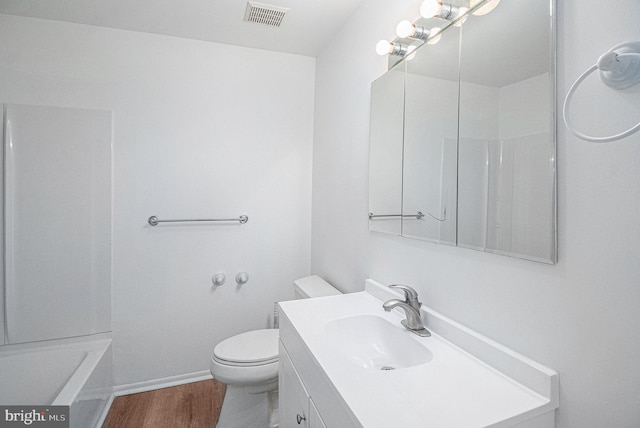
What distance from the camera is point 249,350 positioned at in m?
1.75

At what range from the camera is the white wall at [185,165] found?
76.4 inches

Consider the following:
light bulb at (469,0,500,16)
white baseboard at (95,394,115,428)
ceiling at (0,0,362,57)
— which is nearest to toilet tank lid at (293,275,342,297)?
white baseboard at (95,394,115,428)

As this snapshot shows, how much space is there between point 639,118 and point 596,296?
1.24ft

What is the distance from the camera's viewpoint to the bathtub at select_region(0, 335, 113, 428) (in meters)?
1.66

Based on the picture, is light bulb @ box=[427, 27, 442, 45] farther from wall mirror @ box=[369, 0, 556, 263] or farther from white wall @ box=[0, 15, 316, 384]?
white wall @ box=[0, 15, 316, 384]

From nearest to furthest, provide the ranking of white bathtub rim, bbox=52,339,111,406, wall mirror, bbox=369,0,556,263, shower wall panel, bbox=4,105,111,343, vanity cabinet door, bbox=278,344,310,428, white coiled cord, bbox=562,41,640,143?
white coiled cord, bbox=562,41,640,143, wall mirror, bbox=369,0,556,263, vanity cabinet door, bbox=278,344,310,428, white bathtub rim, bbox=52,339,111,406, shower wall panel, bbox=4,105,111,343

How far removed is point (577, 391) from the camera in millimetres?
730

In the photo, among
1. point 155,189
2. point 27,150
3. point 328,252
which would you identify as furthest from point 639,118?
point 27,150

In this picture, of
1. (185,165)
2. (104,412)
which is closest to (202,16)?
(185,165)

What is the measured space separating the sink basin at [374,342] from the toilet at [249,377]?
0.58 m

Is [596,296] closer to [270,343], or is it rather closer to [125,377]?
[270,343]

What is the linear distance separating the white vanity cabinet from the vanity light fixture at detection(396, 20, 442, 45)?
133 centimetres

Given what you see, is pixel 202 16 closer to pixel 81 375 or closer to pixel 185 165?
pixel 185 165

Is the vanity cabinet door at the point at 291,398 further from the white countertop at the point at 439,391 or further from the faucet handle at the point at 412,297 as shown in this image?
the faucet handle at the point at 412,297
